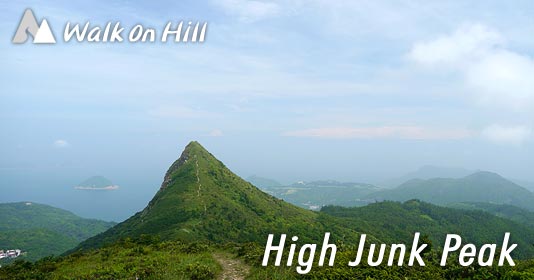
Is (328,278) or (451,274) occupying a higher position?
(451,274)

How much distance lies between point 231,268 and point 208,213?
6918 centimetres

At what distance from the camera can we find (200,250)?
3666 cm

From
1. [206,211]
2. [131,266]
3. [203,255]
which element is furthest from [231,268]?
[206,211]

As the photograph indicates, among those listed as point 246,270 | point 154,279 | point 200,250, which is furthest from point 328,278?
point 200,250

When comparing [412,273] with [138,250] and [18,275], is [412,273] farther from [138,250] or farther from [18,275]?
[18,275]

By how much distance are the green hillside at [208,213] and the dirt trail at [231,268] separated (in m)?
36.0

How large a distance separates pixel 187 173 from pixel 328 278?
113034 millimetres

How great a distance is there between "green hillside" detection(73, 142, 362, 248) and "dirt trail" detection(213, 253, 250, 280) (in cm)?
3604

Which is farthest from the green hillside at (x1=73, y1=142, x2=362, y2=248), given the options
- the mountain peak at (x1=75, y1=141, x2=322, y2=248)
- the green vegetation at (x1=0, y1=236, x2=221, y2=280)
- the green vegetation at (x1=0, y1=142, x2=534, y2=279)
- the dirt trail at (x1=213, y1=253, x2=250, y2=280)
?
the dirt trail at (x1=213, y1=253, x2=250, y2=280)

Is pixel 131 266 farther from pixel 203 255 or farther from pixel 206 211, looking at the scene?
pixel 206 211

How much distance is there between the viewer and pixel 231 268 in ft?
95.7

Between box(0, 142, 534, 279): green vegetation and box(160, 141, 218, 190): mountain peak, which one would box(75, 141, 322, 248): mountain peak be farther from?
box(0, 142, 534, 279): green vegetation

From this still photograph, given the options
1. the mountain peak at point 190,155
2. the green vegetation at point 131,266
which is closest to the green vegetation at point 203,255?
the green vegetation at point 131,266

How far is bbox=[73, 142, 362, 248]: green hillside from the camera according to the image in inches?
3396
